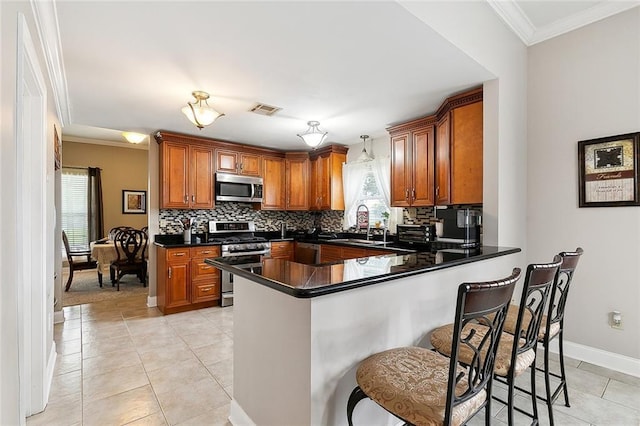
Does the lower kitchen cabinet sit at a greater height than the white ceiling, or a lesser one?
lesser

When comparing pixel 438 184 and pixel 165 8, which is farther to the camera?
pixel 438 184

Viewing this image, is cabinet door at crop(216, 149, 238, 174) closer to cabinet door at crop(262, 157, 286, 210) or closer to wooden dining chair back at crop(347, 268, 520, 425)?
cabinet door at crop(262, 157, 286, 210)

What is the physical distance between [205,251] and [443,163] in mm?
3337

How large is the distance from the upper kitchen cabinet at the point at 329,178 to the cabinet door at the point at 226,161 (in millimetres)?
1411

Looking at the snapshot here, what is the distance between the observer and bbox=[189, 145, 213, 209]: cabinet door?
4613 mm

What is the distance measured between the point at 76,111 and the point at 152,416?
3400mm

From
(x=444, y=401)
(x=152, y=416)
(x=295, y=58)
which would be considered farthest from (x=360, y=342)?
(x=295, y=58)

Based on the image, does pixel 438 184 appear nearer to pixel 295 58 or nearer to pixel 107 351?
pixel 295 58

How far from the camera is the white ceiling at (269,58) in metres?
1.87

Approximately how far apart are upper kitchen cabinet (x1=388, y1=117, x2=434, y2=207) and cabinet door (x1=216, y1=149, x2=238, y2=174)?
2492mm

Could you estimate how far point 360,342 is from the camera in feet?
5.13

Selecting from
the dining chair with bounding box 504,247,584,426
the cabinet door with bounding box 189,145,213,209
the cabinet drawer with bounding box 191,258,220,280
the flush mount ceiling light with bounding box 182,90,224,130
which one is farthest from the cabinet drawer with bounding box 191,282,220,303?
the dining chair with bounding box 504,247,584,426

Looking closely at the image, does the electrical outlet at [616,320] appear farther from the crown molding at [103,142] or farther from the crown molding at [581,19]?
the crown molding at [103,142]

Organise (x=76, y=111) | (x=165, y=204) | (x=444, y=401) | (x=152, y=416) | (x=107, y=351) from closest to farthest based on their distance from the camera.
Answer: (x=444, y=401) < (x=152, y=416) < (x=107, y=351) < (x=76, y=111) < (x=165, y=204)
